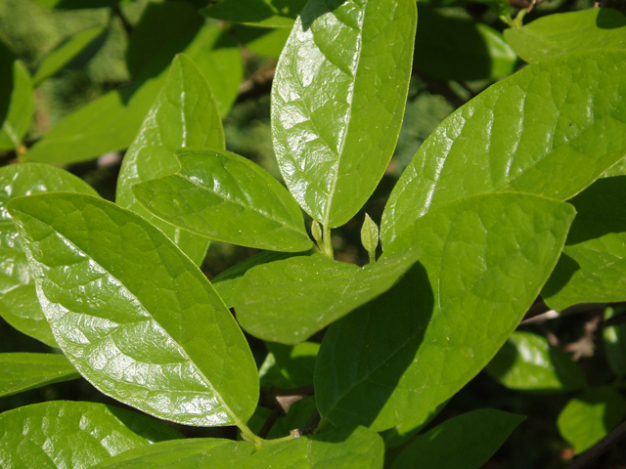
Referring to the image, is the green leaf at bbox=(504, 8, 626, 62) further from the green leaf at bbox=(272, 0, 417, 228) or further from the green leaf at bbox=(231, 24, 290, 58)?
the green leaf at bbox=(231, 24, 290, 58)

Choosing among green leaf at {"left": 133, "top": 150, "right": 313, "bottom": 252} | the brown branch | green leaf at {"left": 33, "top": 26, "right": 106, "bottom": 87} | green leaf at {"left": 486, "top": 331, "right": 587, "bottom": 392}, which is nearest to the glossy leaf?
green leaf at {"left": 133, "top": 150, "right": 313, "bottom": 252}

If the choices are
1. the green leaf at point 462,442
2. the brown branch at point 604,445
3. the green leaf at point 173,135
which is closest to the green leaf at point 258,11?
the green leaf at point 173,135

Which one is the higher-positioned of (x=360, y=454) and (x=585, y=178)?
(x=585, y=178)

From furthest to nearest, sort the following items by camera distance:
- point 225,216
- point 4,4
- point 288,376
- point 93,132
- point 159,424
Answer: point 4,4 < point 93,132 < point 288,376 < point 159,424 < point 225,216

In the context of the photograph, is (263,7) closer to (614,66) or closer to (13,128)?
(614,66)

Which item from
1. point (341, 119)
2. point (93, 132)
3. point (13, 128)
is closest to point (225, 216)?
point (341, 119)
